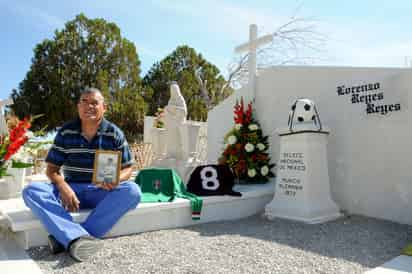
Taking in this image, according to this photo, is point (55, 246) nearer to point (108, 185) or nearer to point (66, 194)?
point (66, 194)

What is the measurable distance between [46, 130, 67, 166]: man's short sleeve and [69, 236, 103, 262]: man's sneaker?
0.74 m

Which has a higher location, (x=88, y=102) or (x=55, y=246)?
(x=88, y=102)

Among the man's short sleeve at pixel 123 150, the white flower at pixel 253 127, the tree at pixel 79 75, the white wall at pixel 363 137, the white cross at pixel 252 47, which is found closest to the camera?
the man's short sleeve at pixel 123 150

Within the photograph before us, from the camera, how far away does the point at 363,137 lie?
422cm

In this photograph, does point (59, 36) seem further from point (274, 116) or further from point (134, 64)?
point (274, 116)

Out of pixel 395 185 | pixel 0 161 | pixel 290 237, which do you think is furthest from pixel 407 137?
pixel 0 161

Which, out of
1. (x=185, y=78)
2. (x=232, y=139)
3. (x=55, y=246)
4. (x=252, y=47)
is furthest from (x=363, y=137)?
(x=185, y=78)

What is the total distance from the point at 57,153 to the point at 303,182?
2.55 m

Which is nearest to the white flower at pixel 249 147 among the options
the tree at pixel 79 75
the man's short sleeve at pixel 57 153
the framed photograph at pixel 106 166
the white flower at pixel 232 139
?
the white flower at pixel 232 139

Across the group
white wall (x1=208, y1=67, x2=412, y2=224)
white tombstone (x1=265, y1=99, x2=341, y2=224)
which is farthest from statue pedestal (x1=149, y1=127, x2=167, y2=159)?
white tombstone (x1=265, y1=99, x2=341, y2=224)

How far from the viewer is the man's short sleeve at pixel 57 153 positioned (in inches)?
109

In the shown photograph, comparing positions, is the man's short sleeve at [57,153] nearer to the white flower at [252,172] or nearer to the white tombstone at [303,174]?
the white tombstone at [303,174]

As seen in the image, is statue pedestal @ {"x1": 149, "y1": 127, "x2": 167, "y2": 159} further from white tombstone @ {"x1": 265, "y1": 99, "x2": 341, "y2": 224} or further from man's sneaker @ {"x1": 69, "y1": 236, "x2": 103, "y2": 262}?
man's sneaker @ {"x1": 69, "y1": 236, "x2": 103, "y2": 262}

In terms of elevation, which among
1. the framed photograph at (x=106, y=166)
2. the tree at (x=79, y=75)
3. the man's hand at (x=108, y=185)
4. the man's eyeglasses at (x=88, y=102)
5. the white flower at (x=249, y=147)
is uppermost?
the tree at (x=79, y=75)
